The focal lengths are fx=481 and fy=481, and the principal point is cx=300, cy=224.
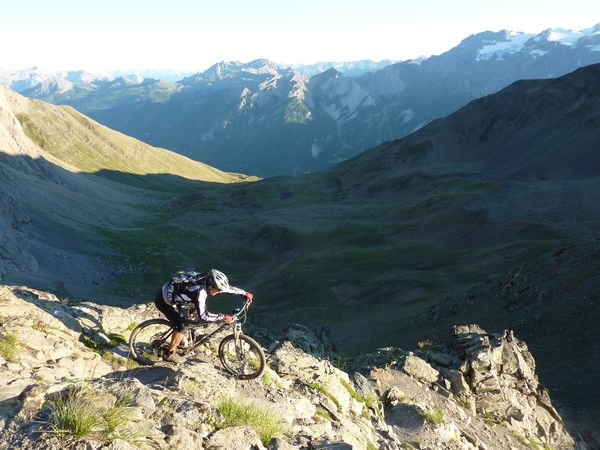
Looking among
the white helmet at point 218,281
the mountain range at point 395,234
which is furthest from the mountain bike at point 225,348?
the mountain range at point 395,234

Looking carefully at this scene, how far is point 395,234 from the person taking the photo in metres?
79.9

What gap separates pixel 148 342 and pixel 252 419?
555cm

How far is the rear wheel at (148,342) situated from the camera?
12.3 metres

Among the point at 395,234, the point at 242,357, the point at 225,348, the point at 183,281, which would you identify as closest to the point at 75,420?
the point at 183,281

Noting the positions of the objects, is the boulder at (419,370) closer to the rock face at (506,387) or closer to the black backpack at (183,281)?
the rock face at (506,387)

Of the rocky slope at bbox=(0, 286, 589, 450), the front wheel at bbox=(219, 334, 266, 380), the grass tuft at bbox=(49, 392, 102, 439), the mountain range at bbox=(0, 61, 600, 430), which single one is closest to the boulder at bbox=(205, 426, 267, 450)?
the rocky slope at bbox=(0, 286, 589, 450)

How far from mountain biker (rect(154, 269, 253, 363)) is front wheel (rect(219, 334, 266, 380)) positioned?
746 millimetres

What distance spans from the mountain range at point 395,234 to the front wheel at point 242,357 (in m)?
19.6

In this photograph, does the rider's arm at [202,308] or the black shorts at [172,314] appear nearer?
the rider's arm at [202,308]

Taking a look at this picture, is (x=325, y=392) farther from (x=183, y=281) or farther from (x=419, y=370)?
(x=419, y=370)

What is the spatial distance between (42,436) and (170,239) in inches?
3282

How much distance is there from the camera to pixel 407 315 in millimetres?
40344

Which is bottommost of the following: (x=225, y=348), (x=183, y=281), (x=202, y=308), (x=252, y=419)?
(x=225, y=348)

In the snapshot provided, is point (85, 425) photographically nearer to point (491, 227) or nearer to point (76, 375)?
point (76, 375)
